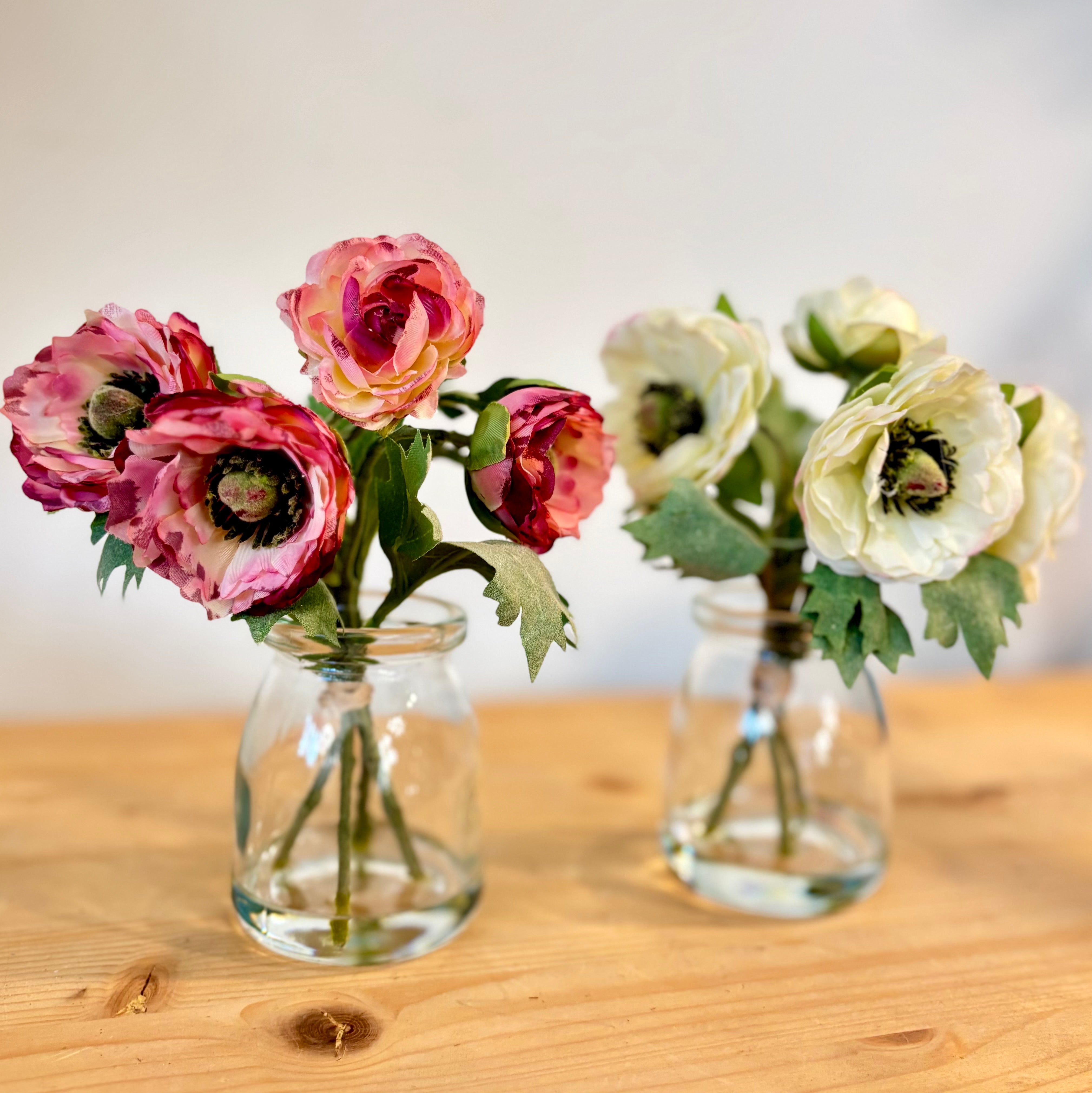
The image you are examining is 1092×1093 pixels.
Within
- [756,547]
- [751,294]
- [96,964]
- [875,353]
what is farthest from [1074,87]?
[96,964]

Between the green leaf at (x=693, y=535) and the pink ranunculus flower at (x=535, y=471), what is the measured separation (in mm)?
82

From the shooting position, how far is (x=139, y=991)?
1.77ft

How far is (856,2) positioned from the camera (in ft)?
3.42

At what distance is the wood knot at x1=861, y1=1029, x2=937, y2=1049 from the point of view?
531 mm

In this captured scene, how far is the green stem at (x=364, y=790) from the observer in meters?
0.58

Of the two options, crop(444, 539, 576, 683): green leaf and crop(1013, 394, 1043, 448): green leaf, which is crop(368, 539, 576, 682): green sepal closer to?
crop(444, 539, 576, 683): green leaf

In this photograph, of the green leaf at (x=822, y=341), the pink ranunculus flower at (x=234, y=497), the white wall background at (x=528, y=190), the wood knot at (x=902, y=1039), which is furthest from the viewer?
the white wall background at (x=528, y=190)

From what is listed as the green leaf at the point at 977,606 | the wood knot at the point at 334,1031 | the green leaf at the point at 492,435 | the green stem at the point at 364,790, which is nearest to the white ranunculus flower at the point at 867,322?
the green leaf at the point at 977,606

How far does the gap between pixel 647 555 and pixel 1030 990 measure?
0.32 metres

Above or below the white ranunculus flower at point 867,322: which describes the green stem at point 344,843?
below

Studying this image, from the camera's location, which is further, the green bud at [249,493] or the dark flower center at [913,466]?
the dark flower center at [913,466]

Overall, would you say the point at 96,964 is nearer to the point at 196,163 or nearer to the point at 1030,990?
the point at 1030,990

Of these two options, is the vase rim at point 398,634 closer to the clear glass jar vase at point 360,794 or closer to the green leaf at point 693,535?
the clear glass jar vase at point 360,794

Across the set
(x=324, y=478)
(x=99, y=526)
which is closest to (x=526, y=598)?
(x=324, y=478)
